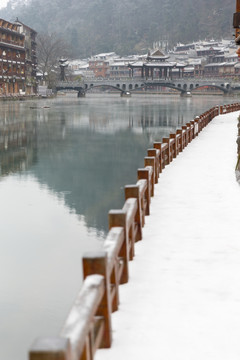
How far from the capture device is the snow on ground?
3.85 metres

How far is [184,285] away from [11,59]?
70969 mm

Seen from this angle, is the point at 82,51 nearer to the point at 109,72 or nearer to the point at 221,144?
the point at 109,72

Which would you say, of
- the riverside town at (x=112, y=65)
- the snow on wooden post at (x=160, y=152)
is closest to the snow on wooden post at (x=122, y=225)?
the snow on wooden post at (x=160, y=152)

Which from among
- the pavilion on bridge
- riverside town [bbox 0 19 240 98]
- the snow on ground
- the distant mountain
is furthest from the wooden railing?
the distant mountain

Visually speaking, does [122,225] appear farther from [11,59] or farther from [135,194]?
[11,59]

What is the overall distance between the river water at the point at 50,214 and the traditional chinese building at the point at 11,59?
141ft

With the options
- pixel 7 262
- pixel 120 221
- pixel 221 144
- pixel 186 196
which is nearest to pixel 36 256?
pixel 7 262

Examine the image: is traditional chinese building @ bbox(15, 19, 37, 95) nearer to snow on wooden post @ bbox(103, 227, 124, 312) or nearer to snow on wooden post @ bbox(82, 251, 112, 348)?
snow on wooden post @ bbox(103, 227, 124, 312)

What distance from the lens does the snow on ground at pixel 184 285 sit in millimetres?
3852

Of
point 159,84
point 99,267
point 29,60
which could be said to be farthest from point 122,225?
point 159,84

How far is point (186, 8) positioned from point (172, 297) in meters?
201

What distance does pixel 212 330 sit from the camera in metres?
4.10

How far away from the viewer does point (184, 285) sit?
5090 mm

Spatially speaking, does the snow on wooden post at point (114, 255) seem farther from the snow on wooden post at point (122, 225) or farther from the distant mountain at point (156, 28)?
the distant mountain at point (156, 28)
